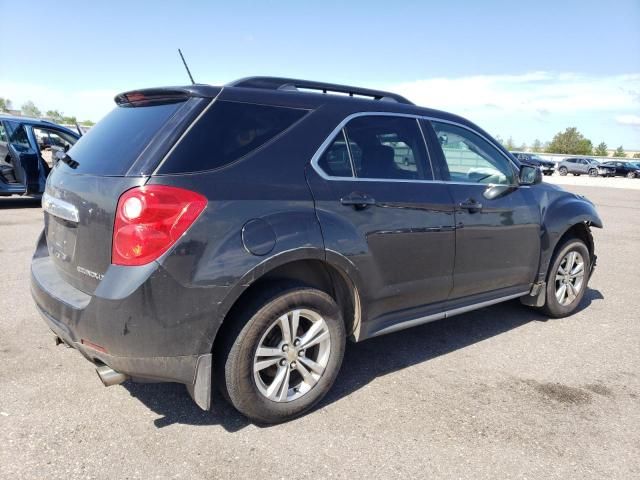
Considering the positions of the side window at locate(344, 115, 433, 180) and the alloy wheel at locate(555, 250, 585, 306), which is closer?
the side window at locate(344, 115, 433, 180)

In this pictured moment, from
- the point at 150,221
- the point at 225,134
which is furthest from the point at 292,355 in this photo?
the point at 225,134

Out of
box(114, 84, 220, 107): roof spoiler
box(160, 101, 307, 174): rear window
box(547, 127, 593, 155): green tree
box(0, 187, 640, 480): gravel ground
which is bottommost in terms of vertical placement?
box(0, 187, 640, 480): gravel ground

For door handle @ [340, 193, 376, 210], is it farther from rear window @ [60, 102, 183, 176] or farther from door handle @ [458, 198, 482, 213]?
rear window @ [60, 102, 183, 176]

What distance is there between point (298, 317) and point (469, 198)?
65.7 inches

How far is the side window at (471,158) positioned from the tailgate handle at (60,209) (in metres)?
2.45

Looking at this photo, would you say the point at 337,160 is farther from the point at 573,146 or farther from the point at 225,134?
the point at 573,146

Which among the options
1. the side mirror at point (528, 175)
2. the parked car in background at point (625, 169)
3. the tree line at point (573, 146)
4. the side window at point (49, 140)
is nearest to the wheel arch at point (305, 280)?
the side mirror at point (528, 175)

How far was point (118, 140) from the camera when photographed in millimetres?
2881

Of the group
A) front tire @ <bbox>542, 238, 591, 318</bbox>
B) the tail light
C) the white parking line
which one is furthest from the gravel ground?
the white parking line

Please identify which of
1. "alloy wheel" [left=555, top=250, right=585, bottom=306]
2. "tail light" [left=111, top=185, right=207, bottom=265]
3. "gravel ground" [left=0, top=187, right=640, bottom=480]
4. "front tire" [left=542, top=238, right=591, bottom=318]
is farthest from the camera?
"alloy wheel" [left=555, top=250, right=585, bottom=306]

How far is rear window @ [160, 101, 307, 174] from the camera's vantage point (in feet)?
8.37

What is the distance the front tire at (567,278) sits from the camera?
184 inches

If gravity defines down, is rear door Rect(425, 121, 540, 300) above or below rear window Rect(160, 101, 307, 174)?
below

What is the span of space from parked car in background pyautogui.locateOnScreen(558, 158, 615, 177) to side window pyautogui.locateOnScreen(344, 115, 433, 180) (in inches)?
1849
